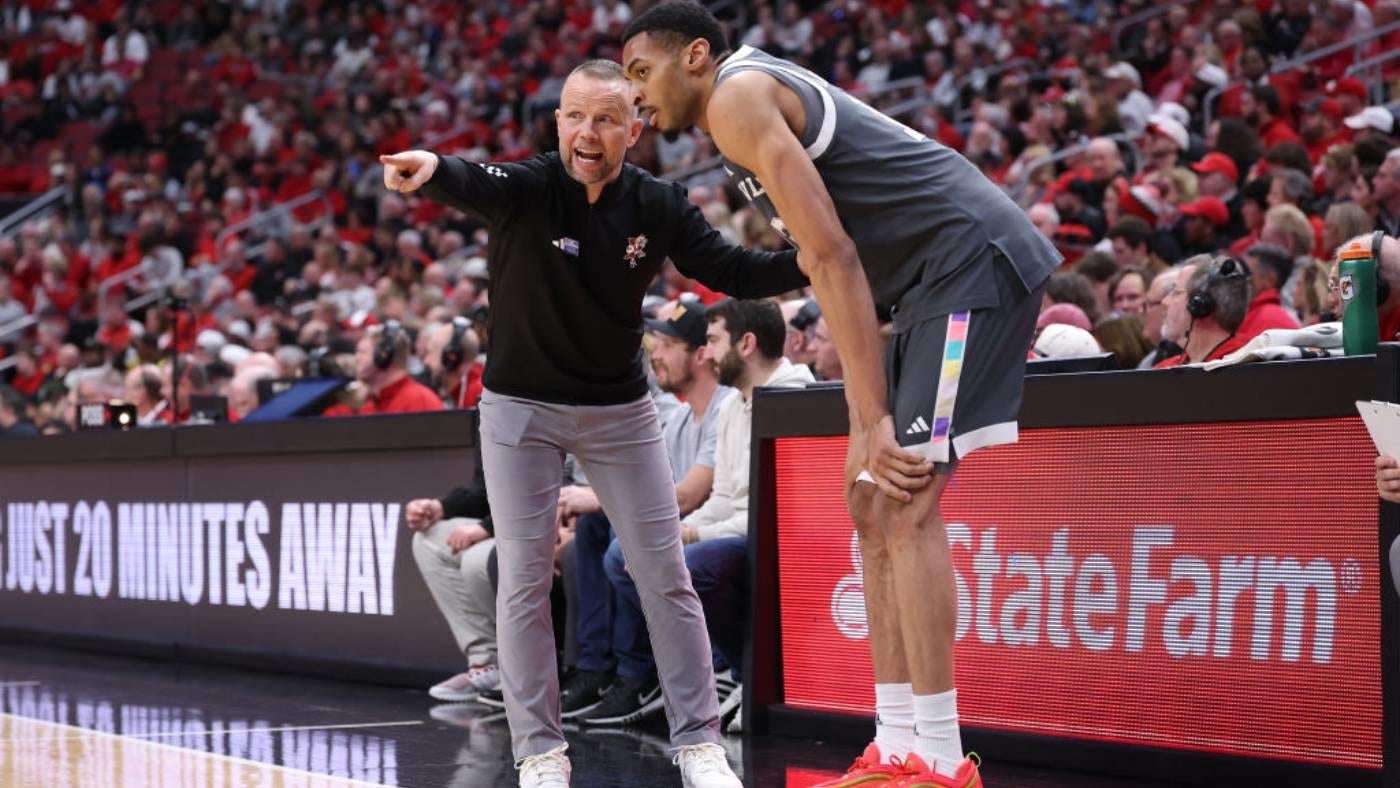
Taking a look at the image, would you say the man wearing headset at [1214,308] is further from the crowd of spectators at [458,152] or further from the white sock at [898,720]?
the white sock at [898,720]

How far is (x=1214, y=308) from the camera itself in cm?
585

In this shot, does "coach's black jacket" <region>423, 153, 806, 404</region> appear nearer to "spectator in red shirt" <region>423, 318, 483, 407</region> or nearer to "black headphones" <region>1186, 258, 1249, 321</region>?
"black headphones" <region>1186, 258, 1249, 321</region>

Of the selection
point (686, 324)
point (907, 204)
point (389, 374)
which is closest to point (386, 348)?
point (389, 374)

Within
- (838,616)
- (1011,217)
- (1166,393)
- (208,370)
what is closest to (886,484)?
(1011,217)

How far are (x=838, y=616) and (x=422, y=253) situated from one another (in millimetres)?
11527

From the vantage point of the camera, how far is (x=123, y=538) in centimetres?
950

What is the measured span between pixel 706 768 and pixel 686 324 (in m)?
2.27

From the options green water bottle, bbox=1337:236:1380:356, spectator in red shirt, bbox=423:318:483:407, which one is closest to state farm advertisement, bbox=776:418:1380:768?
green water bottle, bbox=1337:236:1380:356

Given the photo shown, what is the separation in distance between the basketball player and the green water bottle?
1.04 meters

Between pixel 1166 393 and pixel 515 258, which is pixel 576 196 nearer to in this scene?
pixel 515 258

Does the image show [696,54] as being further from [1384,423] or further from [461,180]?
[1384,423]

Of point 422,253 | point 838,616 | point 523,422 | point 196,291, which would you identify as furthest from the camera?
point 196,291

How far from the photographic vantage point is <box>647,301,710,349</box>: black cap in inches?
262

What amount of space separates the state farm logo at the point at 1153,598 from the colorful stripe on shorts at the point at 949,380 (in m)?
1.46
